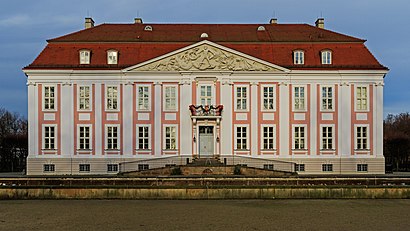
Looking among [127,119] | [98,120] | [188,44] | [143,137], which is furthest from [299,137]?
[98,120]

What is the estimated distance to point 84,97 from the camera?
4447 centimetres

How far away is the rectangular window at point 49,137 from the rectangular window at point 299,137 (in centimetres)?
1903

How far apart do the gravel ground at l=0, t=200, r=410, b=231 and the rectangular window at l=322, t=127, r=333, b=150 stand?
22.4m

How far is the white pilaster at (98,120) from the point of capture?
144 feet

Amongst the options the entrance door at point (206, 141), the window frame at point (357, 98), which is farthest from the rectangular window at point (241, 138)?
the window frame at point (357, 98)

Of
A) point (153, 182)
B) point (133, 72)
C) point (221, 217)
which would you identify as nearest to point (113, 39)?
point (133, 72)

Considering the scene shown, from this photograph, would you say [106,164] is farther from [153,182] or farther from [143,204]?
[143,204]

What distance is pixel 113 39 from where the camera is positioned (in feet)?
148

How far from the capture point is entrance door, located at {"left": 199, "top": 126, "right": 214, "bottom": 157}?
4403cm

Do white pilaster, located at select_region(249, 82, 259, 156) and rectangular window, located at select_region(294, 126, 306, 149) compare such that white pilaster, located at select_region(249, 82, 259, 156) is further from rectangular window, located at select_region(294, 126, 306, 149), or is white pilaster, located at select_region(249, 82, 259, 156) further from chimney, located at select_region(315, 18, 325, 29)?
chimney, located at select_region(315, 18, 325, 29)

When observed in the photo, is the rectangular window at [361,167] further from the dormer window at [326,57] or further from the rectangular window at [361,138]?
the dormer window at [326,57]

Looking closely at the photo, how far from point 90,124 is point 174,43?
9263 mm

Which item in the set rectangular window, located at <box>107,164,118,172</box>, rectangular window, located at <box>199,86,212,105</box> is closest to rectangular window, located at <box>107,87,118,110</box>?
rectangular window, located at <box>107,164,118,172</box>

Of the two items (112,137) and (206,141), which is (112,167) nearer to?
(112,137)
